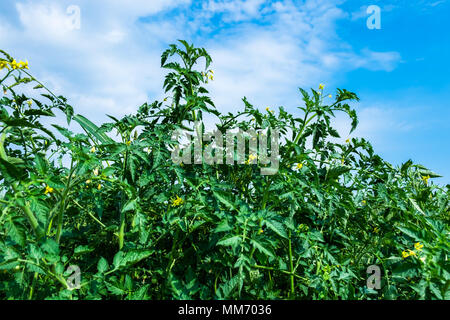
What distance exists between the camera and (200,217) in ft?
6.13

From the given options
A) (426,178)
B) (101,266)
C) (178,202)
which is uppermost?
(426,178)

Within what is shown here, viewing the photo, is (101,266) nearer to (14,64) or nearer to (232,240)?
(232,240)

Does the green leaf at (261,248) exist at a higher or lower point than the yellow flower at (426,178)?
lower

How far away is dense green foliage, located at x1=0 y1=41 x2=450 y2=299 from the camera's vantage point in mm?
1574

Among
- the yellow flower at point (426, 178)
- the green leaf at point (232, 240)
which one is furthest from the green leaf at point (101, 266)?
the yellow flower at point (426, 178)

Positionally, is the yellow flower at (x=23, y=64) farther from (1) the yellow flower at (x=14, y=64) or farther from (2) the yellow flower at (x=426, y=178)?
(2) the yellow flower at (x=426, y=178)

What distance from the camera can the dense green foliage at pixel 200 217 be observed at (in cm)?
157

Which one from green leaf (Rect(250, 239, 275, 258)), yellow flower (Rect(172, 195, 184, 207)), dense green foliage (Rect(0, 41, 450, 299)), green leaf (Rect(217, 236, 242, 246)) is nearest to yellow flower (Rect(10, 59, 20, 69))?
dense green foliage (Rect(0, 41, 450, 299))

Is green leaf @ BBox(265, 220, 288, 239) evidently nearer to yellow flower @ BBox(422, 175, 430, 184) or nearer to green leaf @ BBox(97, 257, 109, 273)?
green leaf @ BBox(97, 257, 109, 273)

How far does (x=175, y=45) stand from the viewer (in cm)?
238

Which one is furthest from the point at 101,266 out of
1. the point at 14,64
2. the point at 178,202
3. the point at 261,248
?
the point at 14,64

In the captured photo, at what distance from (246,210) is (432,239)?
1.03 meters
